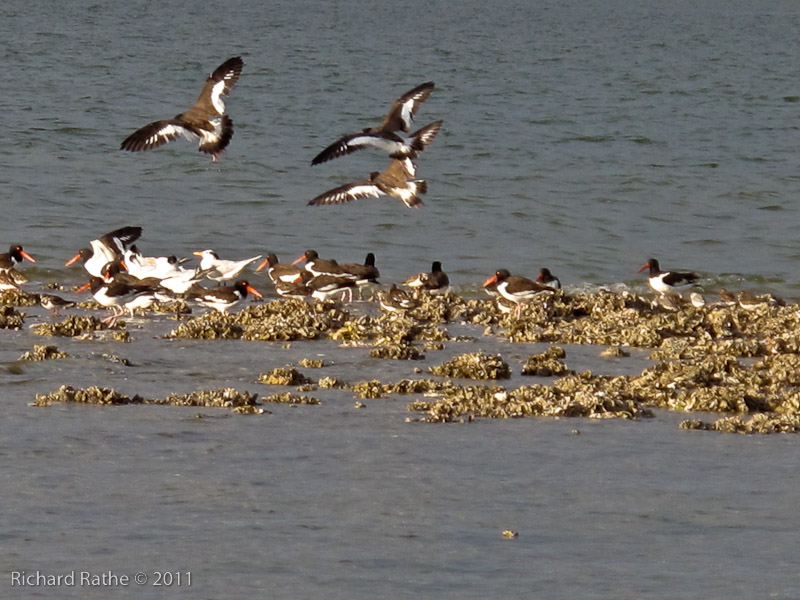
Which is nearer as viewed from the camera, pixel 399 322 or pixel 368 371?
pixel 368 371

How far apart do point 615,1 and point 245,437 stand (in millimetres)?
102683

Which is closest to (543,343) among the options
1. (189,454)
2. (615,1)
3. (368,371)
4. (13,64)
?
(368,371)

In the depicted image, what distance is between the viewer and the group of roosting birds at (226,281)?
15.9 meters

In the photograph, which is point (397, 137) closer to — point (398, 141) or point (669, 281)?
point (398, 141)

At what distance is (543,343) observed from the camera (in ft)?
47.5

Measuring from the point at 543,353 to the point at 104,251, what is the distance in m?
7.21

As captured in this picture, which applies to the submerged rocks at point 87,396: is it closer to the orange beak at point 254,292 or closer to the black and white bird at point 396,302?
the black and white bird at point 396,302

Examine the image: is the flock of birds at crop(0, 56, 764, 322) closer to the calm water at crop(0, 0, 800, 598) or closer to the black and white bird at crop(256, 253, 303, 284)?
the black and white bird at crop(256, 253, 303, 284)

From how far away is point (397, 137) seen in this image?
696 inches

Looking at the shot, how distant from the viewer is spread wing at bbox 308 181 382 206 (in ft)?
61.7

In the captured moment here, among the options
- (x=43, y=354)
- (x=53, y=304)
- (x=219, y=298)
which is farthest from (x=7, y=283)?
(x=43, y=354)

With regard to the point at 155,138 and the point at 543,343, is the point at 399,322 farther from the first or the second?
the point at 155,138

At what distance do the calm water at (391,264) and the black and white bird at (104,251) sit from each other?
0.42 meters

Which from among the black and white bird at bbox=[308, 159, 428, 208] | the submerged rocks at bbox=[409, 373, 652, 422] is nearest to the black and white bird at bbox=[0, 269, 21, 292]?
the black and white bird at bbox=[308, 159, 428, 208]
